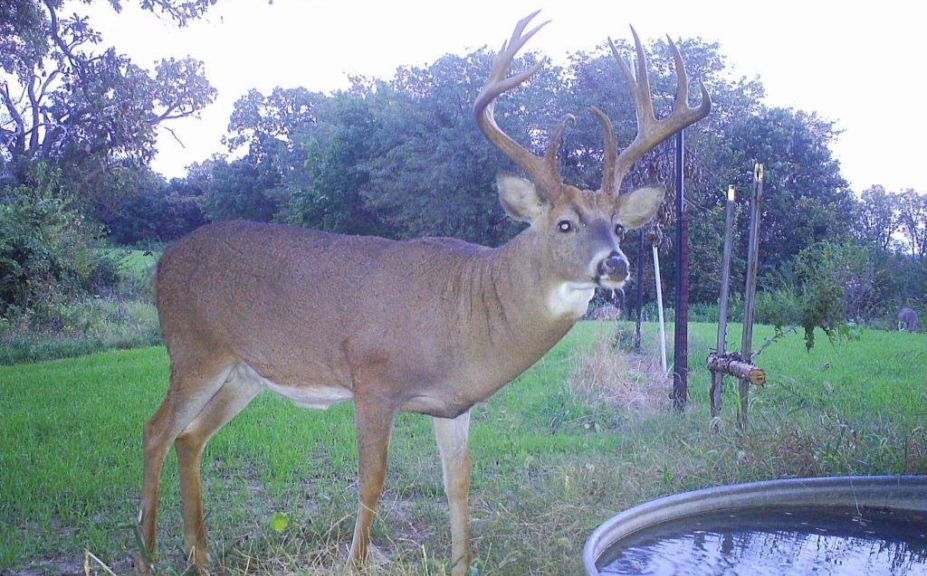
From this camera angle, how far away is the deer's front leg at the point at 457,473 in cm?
439

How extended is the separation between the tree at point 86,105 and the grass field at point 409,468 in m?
10.7

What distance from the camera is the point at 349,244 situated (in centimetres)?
473

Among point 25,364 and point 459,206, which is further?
point 459,206

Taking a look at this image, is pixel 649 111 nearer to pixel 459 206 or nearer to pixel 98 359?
pixel 98 359

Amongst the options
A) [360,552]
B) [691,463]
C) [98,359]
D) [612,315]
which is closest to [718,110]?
[612,315]

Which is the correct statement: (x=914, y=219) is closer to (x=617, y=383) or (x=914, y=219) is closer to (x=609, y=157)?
(x=617, y=383)

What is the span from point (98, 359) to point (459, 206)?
11.8 m

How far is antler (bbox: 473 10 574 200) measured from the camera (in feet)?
14.1

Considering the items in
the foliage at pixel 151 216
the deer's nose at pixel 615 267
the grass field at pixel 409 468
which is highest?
the foliage at pixel 151 216

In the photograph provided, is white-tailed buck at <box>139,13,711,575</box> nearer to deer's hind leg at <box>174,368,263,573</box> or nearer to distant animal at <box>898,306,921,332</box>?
deer's hind leg at <box>174,368,263,573</box>

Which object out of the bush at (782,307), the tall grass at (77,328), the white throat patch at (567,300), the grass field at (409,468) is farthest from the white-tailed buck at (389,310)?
the tall grass at (77,328)

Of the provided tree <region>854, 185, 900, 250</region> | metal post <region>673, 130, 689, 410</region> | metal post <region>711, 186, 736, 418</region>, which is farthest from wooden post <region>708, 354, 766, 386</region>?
tree <region>854, 185, 900, 250</region>

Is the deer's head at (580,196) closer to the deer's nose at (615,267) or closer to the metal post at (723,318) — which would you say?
the deer's nose at (615,267)

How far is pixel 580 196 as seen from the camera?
13.9 feet
